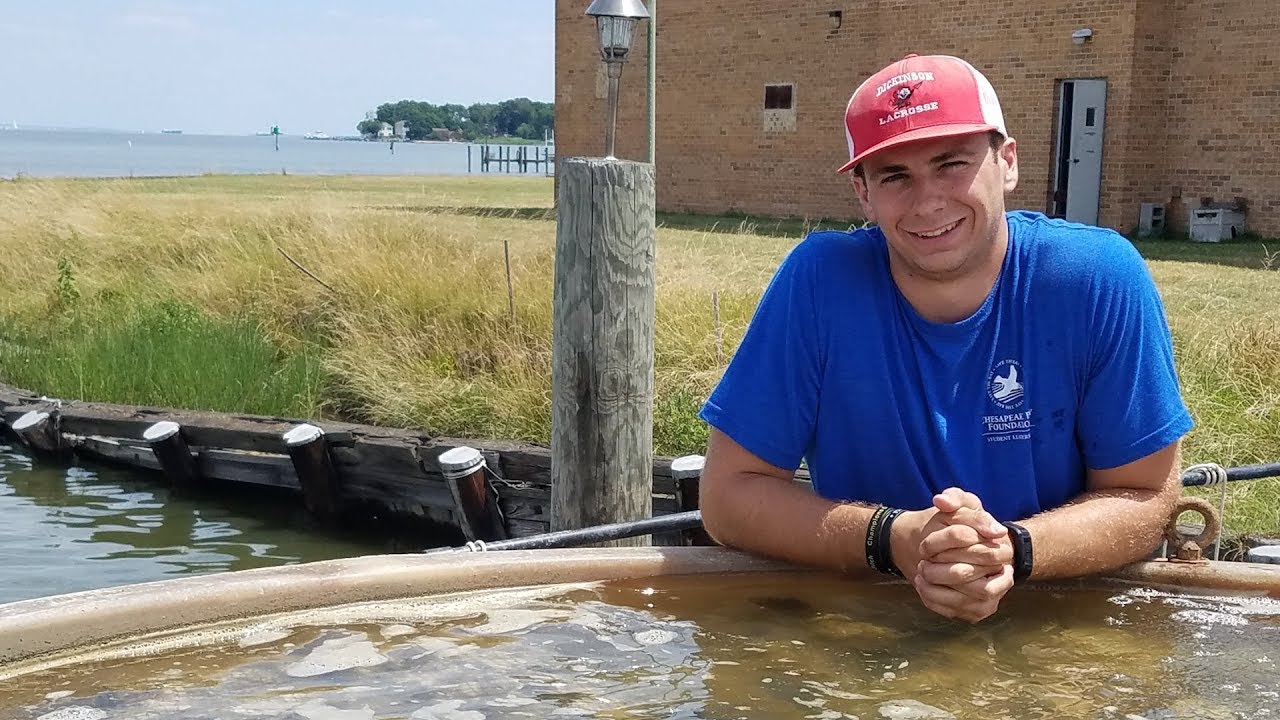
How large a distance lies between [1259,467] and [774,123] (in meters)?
20.9

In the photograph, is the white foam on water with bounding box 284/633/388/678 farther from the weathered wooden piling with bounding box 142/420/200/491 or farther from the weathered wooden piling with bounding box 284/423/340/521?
the weathered wooden piling with bounding box 142/420/200/491

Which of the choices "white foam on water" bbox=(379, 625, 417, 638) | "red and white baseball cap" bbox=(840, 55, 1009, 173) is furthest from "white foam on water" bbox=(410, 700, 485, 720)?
"red and white baseball cap" bbox=(840, 55, 1009, 173)

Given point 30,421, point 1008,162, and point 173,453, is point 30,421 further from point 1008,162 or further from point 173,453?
point 1008,162

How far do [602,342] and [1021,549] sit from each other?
2330 millimetres

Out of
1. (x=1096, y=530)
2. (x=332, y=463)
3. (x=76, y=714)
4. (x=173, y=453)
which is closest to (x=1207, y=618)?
(x=1096, y=530)

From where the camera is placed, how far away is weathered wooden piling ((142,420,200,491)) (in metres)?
9.28

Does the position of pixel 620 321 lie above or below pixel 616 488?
above

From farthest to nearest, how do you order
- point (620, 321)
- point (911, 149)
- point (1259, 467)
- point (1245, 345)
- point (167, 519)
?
point (167, 519), point (1245, 345), point (620, 321), point (1259, 467), point (911, 149)

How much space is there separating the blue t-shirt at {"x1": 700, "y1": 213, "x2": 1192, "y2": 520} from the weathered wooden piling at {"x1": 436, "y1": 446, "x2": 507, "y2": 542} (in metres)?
4.42

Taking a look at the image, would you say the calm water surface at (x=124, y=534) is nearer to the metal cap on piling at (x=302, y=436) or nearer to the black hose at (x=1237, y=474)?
the metal cap on piling at (x=302, y=436)

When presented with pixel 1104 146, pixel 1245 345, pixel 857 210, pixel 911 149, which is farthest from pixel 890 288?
pixel 857 210

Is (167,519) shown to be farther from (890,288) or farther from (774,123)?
(774,123)

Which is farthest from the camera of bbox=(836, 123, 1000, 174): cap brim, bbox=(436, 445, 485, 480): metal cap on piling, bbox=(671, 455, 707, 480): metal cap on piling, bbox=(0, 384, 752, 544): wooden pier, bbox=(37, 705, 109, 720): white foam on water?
bbox=(0, 384, 752, 544): wooden pier

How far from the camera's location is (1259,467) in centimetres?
423
